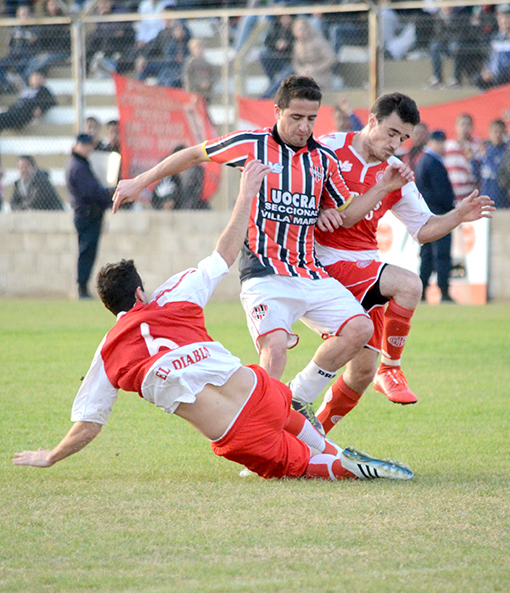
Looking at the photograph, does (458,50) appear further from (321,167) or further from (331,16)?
(321,167)

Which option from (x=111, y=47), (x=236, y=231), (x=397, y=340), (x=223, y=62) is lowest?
(x=397, y=340)

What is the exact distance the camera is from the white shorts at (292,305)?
196 inches

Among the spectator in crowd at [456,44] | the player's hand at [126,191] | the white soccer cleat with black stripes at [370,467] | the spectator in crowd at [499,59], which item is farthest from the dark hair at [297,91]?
the spectator in crowd at [456,44]

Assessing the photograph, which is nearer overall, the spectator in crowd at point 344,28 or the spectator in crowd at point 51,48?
the spectator in crowd at point 344,28

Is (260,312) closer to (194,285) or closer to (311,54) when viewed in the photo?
(194,285)

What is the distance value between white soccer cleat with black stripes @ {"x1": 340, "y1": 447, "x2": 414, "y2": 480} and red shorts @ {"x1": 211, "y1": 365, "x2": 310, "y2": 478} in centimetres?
22

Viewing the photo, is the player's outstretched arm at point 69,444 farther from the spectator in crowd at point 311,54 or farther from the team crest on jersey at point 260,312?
the spectator in crowd at point 311,54

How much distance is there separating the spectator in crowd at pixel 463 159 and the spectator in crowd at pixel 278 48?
3166 millimetres

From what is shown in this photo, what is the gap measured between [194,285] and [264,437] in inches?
30.5

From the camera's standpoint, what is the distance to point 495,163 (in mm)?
13250

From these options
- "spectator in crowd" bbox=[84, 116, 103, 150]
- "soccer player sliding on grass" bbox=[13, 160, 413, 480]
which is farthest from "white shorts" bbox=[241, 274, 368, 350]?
"spectator in crowd" bbox=[84, 116, 103, 150]

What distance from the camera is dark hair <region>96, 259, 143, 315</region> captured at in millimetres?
4152

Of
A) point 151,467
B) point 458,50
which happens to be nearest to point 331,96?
point 458,50

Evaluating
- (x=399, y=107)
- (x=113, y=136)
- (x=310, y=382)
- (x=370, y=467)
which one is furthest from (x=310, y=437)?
(x=113, y=136)
